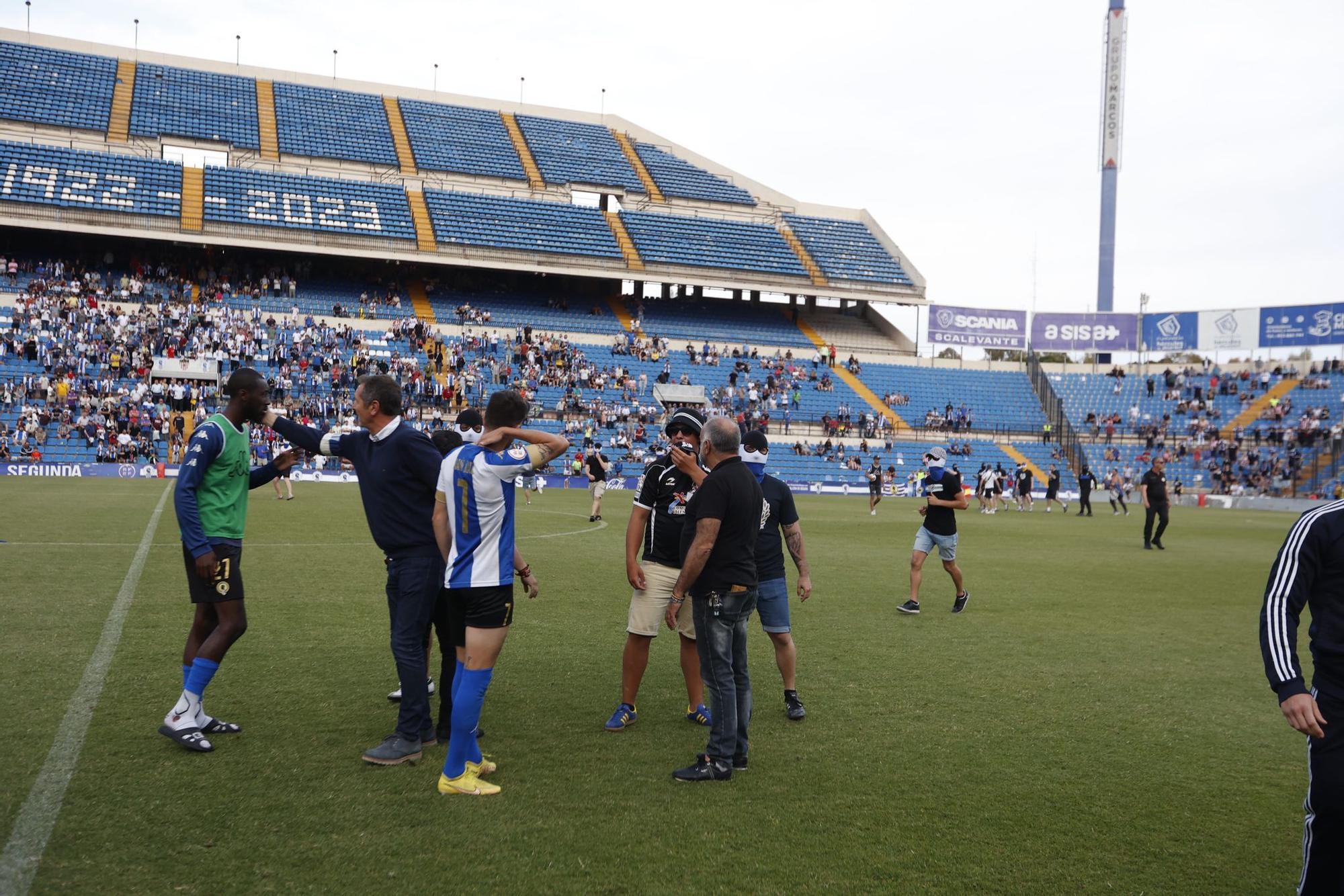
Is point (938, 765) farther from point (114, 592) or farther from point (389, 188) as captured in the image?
point (389, 188)

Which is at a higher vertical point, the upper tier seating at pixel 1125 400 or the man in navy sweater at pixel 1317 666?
the upper tier seating at pixel 1125 400

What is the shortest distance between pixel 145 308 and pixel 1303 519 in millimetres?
46121

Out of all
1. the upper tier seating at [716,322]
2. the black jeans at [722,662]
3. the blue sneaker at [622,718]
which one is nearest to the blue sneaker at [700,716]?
the blue sneaker at [622,718]

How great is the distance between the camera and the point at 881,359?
5453 centimetres

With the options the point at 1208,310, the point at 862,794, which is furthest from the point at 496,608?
the point at 1208,310

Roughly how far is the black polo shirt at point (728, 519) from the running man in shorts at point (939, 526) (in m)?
6.19

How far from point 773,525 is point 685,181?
5548 cm

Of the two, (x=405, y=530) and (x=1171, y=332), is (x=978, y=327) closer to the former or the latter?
(x=1171, y=332)

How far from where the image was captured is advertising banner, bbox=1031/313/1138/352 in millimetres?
56438

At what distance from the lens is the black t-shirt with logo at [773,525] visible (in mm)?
7180

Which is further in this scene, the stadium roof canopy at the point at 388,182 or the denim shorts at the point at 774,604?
the stadium roof canopy at the point at 388,182

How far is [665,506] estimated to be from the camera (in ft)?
21.5

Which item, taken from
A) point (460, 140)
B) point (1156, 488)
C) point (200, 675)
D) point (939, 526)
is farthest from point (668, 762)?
point (460, 140)

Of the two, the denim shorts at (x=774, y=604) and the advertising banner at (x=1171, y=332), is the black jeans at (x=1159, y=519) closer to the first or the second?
the denim shorts at (x=774, y=604)
